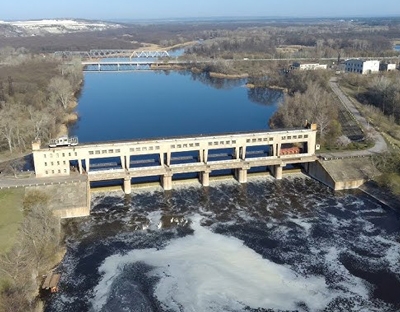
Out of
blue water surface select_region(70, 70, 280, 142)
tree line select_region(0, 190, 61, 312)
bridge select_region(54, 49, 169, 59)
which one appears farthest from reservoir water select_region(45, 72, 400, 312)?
bridge select_region(54, 49, 169, 59)

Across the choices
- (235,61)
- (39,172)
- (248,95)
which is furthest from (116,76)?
(39,172)

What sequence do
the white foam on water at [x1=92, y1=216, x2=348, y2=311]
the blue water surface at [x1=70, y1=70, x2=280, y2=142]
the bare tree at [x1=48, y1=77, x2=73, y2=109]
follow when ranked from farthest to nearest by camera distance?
the bare tree at [x1=48, y1=77, x2=73, y2=109], the blue water surface at [x1=70, y1=70, x2=280, y2=142], the white foam on water at [x1=92, y1=216, x2=348, y2=311]

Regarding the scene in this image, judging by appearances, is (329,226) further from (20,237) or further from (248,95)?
(248,95)

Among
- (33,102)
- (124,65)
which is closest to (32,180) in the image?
(33,102)

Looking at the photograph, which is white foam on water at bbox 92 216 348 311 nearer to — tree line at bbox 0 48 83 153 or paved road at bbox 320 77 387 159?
paved road at bbox 320 77 387 159

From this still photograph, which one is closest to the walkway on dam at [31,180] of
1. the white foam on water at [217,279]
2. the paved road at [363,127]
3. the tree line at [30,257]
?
the tree line at [30,257]

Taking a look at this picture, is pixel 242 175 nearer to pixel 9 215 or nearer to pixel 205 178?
pixel 205 178
